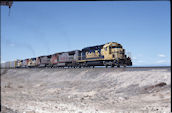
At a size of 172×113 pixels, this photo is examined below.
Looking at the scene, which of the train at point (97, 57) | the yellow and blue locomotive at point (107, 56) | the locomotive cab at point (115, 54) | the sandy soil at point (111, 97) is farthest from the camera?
the train at point (97, 57)

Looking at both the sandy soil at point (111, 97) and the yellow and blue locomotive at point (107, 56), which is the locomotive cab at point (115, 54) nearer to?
the yellow and blue locomotive at point (107, 56)

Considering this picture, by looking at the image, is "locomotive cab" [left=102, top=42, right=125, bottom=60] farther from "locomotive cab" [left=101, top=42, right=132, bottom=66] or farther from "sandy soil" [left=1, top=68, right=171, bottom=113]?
"sandy soil" [left=1, top=68, right=171, bottom=113]

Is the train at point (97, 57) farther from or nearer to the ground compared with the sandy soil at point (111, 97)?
farther from the ground

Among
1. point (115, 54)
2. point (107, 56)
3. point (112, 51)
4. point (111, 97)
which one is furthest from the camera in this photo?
point (112, 51)

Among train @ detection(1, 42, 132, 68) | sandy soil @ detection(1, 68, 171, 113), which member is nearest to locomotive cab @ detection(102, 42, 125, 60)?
train @ detection(1, 42, 132, 68)

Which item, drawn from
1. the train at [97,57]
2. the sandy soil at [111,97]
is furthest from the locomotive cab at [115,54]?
the sandy soil at [111,97]

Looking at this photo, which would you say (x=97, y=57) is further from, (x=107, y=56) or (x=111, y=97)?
(x=111, y=97)

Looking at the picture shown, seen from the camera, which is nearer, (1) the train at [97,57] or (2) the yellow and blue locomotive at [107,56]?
(2) the yellow and blue locomotive at [107,56]

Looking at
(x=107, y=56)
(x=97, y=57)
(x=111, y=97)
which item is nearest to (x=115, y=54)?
(x=107, y=56)

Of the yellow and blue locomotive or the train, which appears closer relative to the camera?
the yellow and blue locomotive

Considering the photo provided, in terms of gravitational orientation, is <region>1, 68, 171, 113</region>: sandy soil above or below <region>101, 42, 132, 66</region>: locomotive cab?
below

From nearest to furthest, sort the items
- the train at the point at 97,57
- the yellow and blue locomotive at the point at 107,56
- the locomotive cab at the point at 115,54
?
1. the locomotive cab at the point at 115,54
2. the yellow and blue locomotive at the point at 107,56
3. the train at the point at 97,57

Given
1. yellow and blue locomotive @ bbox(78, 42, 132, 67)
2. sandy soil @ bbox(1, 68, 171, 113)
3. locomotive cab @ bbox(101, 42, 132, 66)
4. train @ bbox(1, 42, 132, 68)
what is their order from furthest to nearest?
train @ bbox(1, 42, 132, 68) < yellow and blue locomotive @ bbox(78, 42, 132, 67) < locomotive cab @ bbox(101, 42, 132, 66) < sandy soil @ bbox(1, 68, 171, 113)

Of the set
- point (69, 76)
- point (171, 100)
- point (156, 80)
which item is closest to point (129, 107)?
point (171, 100)
